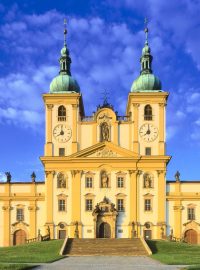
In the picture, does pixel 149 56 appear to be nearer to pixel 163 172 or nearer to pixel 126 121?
pixel 126 121

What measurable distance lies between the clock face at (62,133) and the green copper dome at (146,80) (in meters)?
10.2

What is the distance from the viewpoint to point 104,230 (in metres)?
62.1

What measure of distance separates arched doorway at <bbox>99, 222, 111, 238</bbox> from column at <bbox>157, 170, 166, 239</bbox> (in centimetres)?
604

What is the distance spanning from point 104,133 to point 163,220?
13.0 metres

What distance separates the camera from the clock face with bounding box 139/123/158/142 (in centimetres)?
6519

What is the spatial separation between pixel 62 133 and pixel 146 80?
42.3ft

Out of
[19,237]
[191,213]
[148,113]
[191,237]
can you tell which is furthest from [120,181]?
[19,237]

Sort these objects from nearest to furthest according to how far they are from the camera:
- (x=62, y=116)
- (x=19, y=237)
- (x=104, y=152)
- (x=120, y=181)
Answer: (x=120, y=181)
(x=104, y=152)
(x=19, y=237)
(x=62, y=116)

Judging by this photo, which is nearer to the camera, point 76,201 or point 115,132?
point 76,201

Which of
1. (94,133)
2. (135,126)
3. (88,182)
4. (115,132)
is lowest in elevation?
(88,182)

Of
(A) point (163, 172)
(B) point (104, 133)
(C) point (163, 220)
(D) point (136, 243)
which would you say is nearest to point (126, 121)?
(B) point (104, 133)

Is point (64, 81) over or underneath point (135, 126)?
over

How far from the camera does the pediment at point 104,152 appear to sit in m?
64.1

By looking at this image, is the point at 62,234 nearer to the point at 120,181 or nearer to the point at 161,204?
the point at 120,181
